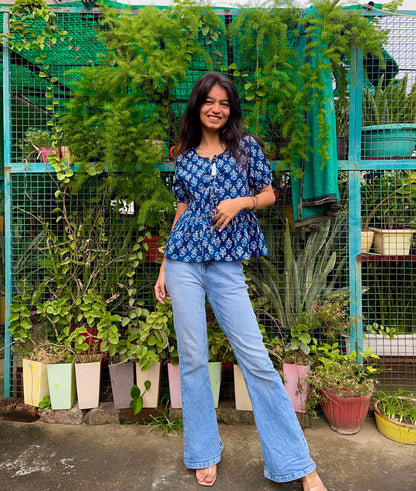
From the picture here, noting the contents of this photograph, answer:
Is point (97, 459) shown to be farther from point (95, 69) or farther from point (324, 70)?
point (324, 70)

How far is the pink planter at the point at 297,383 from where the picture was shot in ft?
8.27

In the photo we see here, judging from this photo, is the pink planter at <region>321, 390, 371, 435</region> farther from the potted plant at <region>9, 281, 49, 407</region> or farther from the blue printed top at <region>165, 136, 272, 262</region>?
the potted plant at <region>9, 281, 49, 407</region>

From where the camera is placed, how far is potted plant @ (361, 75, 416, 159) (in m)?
2.71

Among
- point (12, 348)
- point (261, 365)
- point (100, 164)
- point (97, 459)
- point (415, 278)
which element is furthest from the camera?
point (415, 278)

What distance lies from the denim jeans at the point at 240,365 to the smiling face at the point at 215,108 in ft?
2.25

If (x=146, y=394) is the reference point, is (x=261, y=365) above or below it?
above

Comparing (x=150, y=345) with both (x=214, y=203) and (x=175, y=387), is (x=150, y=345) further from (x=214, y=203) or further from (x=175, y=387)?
(x=214, y=203)

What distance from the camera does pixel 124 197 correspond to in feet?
8.87

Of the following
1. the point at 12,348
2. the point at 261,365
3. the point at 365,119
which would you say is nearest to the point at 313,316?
the point at 261,365

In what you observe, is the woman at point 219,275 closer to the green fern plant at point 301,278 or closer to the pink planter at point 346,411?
the pink planter at point 346,411

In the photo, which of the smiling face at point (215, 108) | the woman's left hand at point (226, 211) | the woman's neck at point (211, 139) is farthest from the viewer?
the woman's neck at point (211, 139)

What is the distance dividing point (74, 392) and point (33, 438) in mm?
360

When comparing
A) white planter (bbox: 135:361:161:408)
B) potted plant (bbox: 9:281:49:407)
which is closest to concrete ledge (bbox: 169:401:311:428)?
white planter (bbox: 135:361:161:408)

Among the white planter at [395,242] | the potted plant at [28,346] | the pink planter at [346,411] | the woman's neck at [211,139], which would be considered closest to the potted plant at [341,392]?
the pink planter at [346,411]
